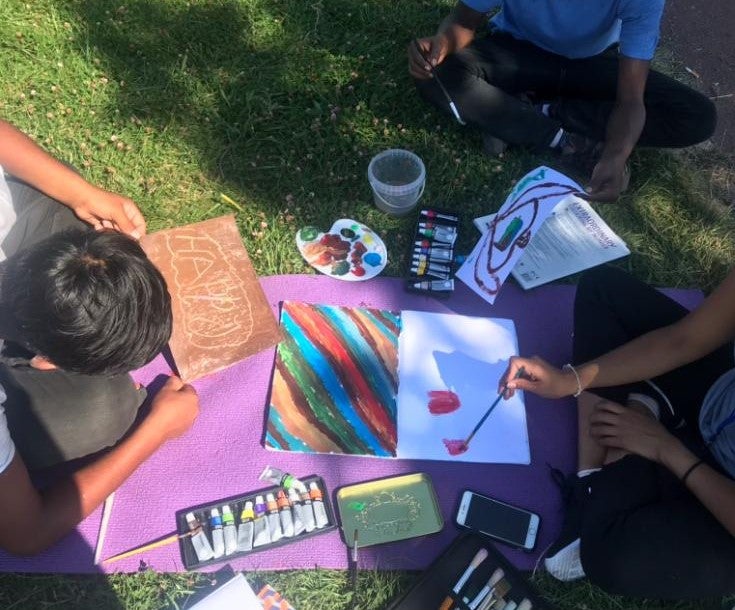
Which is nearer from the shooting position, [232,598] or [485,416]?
[232,598]

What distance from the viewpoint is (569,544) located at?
171 centimetres

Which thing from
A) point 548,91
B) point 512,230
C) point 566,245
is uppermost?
point 548,91

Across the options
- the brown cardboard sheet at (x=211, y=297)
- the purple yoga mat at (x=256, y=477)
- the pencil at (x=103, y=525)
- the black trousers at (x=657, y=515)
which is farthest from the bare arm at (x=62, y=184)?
the black trousers at (x=657, y=515)

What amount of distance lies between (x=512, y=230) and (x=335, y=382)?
2.48ft

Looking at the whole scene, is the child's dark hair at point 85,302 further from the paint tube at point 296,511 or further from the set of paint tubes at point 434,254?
the set of paint tubes at point 434,254

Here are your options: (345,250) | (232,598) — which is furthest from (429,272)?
(232,598)

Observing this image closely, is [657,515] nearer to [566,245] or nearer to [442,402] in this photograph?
[442,402]

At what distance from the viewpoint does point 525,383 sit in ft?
5.84

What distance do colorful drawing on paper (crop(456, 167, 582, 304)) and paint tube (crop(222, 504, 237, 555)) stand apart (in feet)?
3.48

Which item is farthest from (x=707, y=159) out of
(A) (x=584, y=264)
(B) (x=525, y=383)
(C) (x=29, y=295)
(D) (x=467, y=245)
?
(C) (x=29, y=295)

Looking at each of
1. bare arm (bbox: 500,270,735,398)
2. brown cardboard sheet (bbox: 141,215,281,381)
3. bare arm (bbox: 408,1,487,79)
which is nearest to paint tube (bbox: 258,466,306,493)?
brown cardboard sheet (bbox: 141,215,281,381)

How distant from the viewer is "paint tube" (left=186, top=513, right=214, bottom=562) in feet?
5.53

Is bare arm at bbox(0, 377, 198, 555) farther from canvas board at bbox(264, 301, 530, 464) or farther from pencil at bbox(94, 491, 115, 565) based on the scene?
canvas board at bbox(264, 301, 530, 464)

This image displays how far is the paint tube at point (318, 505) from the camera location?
174 cm
